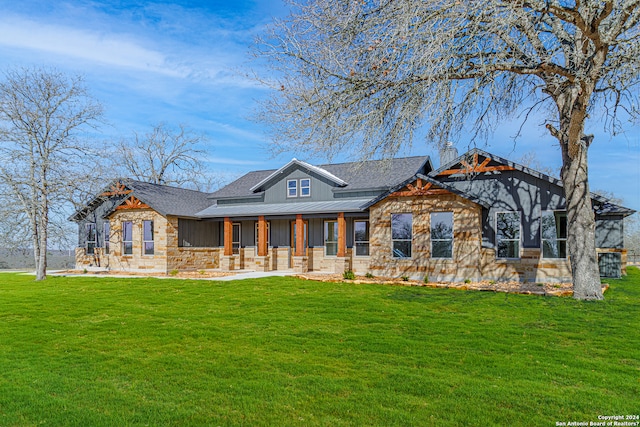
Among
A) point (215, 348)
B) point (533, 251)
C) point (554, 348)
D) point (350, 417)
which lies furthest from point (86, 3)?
point (533, 251)

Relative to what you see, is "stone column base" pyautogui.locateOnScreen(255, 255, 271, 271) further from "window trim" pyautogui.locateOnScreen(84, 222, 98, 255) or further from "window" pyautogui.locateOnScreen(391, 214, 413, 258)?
"window trim" pyautogui.locateOnScreen(84, 222, 98, 255)

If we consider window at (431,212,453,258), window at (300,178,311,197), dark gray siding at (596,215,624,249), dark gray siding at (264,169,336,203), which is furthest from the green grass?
window at (300,178,311,197)

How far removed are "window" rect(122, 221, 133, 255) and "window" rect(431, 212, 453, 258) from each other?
15374mm

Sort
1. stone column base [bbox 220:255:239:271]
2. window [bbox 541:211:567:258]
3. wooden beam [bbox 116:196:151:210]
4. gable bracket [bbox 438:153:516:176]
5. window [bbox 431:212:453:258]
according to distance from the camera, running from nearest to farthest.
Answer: window [bbox 541:211:567:258], window [bbox 431:212:453:258], gable bracket [bbox 438:153:516:176], stone column base [bbox 220:255:239:271], wooden beam [bbox 116:196:151:210]

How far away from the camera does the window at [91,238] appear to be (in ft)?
82.4

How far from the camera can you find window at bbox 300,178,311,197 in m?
22.2

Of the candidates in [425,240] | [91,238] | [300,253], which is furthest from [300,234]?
[91,238]

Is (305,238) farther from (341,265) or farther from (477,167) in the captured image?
(477,167)

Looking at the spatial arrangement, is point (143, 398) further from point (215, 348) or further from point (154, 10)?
point (154, 10)

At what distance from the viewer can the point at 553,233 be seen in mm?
16328

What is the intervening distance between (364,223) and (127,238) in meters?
12.5

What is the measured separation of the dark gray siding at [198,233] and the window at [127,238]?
2819 mm

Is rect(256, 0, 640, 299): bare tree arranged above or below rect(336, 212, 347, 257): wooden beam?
above

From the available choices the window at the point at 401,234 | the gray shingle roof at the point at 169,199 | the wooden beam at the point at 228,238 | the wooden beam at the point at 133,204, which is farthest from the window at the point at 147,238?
the window at the point at 401,234
